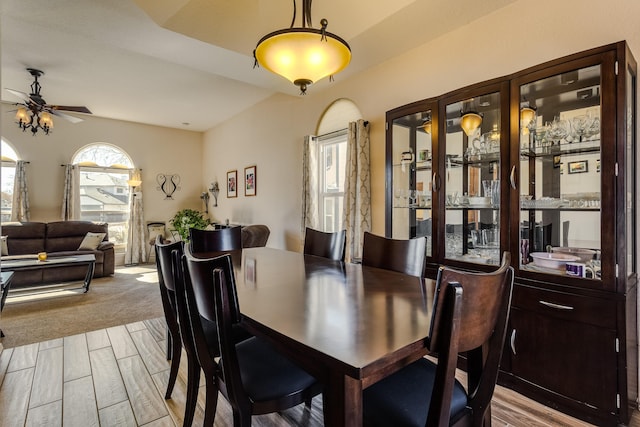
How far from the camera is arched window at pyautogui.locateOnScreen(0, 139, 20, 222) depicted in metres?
5.36

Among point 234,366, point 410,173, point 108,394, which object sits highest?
point 410,173

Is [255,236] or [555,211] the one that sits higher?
[555,211]

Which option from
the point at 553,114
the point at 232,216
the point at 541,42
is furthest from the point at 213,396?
the point at 232,216

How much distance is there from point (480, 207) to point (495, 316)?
4.76 ft

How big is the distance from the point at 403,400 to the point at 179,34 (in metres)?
3.02

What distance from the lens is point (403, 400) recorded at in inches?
40.4

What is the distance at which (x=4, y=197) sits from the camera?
17.6 ft

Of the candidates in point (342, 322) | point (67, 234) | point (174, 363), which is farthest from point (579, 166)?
point (67, 234)

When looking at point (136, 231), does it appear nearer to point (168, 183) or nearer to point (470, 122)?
point (168, 183)

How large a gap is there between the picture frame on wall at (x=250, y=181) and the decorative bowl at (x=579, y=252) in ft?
14.2

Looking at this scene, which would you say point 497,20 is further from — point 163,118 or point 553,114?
point 163,118

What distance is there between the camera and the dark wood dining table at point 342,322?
0.77 metres

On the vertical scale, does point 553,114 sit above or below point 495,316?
above

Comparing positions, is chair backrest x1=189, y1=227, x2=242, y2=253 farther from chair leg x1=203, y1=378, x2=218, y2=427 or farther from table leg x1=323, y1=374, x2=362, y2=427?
table leg x1=323, y1=374, x2=362, y2=427
